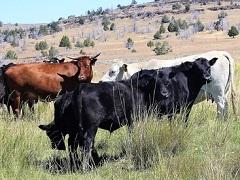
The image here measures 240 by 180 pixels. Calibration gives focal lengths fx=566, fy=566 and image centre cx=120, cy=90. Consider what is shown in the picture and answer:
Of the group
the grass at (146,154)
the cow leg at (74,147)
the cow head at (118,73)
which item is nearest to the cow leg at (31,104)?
the cow head at (118,73)

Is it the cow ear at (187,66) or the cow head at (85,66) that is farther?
the cow head at (85,66)

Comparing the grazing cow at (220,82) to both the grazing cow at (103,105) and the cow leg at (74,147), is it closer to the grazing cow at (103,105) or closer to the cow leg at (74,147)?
the grazing cow at (103,105)

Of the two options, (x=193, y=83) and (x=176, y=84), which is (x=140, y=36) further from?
(x=176, y=84)

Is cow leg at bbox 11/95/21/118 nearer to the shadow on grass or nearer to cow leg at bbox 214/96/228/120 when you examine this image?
the shadow on grass

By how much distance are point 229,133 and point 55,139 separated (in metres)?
2.79

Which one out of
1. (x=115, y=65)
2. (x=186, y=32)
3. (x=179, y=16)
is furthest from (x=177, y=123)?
(x=179, y=16)

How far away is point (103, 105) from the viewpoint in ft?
28.4

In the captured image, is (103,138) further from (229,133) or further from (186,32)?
(186,32)

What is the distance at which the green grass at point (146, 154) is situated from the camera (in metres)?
7.35

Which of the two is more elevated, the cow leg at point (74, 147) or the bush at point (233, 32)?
the cow leg at point (74, 147)

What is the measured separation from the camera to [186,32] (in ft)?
195

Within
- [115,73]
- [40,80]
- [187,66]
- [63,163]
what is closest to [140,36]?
[115,73]

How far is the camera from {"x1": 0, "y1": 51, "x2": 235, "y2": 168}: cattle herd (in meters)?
8.59

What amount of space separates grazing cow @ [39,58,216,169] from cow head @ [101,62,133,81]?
11.2ft
